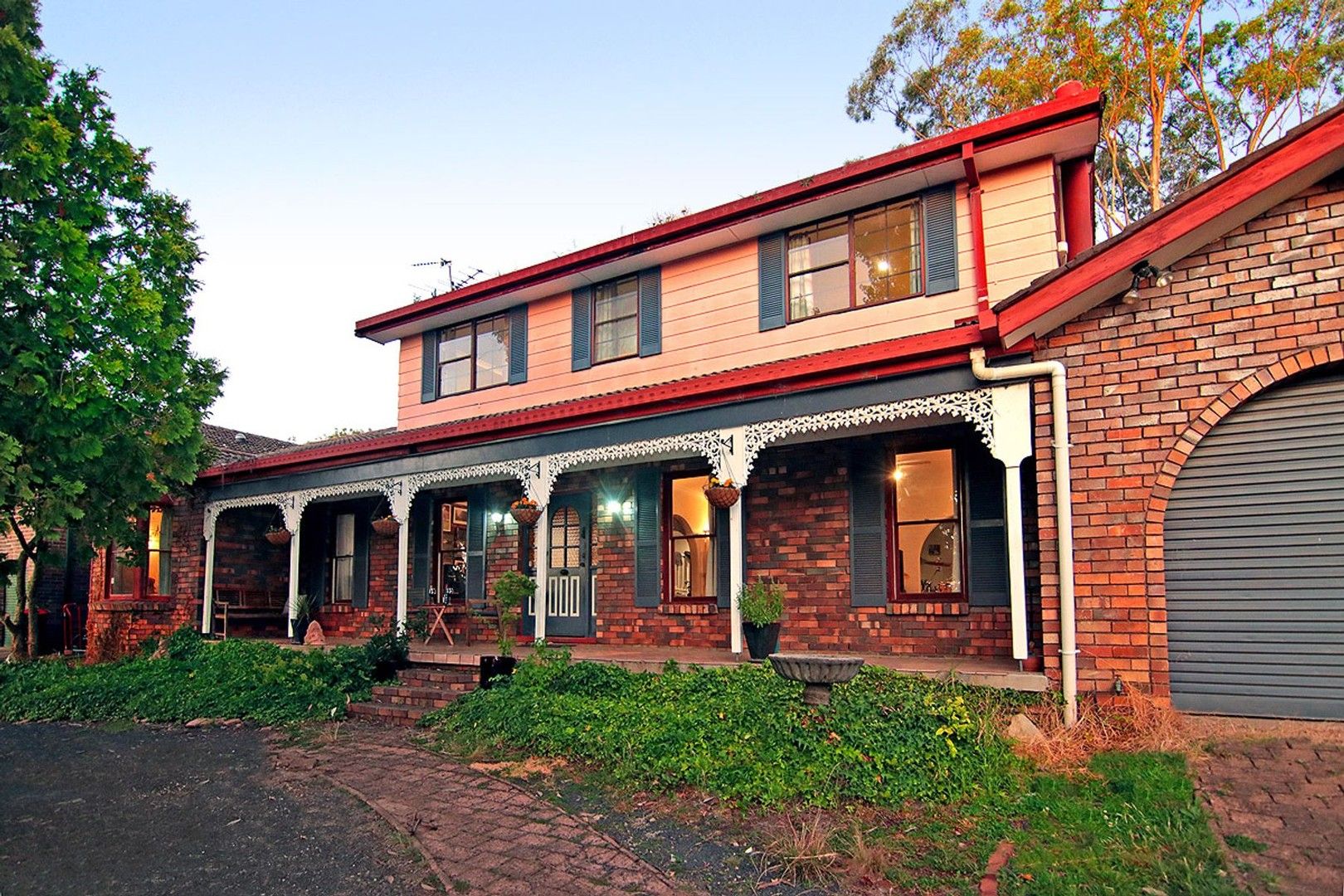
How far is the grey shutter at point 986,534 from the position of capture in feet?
26.8

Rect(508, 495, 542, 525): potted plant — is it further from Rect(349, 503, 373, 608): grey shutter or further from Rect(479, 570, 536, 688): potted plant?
Rect(349, 503, 373, 608): grey shutter

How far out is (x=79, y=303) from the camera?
8.73 metres

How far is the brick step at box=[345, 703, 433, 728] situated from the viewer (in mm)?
8844

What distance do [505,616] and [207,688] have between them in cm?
394

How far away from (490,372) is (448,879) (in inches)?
359

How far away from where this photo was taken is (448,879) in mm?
4512

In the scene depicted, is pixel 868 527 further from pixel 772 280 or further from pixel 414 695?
pixel 414 695

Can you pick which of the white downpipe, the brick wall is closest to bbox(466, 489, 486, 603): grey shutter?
the white downpipe

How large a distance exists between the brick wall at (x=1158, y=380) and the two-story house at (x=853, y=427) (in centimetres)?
2

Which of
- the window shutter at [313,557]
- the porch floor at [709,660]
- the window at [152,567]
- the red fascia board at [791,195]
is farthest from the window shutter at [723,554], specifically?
the window at [152,567]

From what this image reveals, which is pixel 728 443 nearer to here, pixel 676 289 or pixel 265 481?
pixel 676 289

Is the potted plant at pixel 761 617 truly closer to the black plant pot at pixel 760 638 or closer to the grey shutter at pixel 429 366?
the black plant pot at pixel 760 638

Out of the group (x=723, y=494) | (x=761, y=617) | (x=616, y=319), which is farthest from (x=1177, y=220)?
(x=616, y=319)

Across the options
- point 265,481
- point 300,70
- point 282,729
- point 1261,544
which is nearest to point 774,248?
point 1261,544
